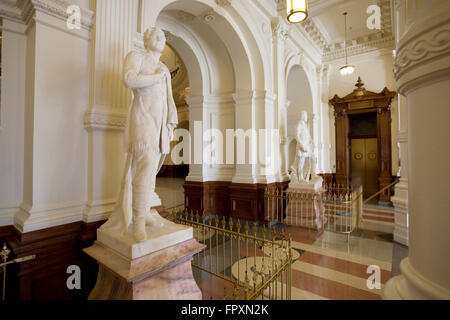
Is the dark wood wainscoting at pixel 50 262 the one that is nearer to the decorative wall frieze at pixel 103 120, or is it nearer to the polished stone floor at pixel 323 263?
the decorative wall frieze at pixel 103 120

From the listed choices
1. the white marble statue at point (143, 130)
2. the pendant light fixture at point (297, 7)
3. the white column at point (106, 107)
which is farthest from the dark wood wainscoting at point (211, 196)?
the pendant light fixture at point (297, 7)

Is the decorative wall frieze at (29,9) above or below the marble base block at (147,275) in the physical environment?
above

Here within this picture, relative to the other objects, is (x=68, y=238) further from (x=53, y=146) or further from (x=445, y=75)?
(x=445, y=75)

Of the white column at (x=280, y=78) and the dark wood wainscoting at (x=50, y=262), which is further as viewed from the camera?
the white column at (x=280, y=78)

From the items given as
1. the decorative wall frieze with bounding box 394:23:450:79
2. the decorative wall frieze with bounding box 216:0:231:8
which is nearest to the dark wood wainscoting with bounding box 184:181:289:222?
the decorative wall frieze with bounding box 216:0:231:8

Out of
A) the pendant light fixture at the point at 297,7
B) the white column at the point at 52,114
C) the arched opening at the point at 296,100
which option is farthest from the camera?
the arched opening at the point at 296,100

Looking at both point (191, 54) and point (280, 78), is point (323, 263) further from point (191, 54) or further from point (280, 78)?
point (191, 54)

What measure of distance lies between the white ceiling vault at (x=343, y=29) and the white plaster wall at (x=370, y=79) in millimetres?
317

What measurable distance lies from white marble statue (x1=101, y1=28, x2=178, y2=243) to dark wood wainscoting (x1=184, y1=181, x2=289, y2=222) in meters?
3.48

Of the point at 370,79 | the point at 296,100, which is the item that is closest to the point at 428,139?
the point at 296,100

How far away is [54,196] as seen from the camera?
89.0 inches

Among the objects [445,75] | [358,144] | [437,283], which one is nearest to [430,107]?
[445,75]

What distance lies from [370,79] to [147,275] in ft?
35.1

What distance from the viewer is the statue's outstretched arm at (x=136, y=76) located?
1835 millimetres
